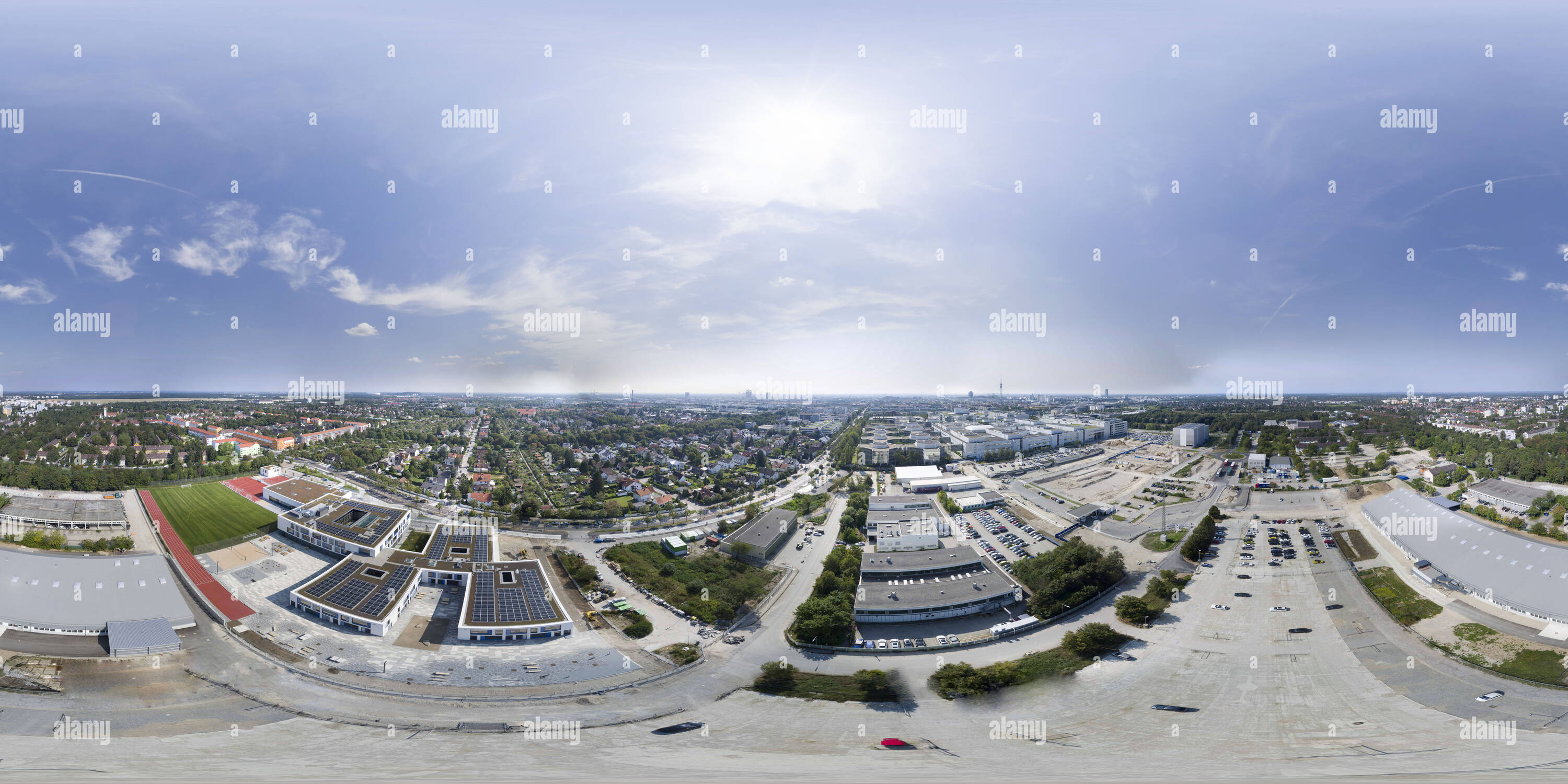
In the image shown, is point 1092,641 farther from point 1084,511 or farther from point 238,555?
point 238,555

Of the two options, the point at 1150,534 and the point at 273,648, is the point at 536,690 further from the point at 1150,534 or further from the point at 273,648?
the point at 1150,534

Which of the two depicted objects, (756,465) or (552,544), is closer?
(552,544)

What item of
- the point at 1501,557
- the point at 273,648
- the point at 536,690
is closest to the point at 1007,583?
the point at 536,690

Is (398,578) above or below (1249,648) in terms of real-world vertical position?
above

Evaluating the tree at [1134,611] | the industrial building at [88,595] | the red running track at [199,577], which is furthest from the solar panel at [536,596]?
the tree at [1134,611]

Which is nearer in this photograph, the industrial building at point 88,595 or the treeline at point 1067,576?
the industrial building at point 88,595

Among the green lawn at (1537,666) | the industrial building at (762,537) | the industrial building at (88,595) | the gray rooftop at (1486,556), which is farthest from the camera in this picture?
the industrial building at (762,537)

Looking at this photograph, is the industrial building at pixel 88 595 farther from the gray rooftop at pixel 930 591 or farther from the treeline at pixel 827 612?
the gray rooftop at pixel 930 591
